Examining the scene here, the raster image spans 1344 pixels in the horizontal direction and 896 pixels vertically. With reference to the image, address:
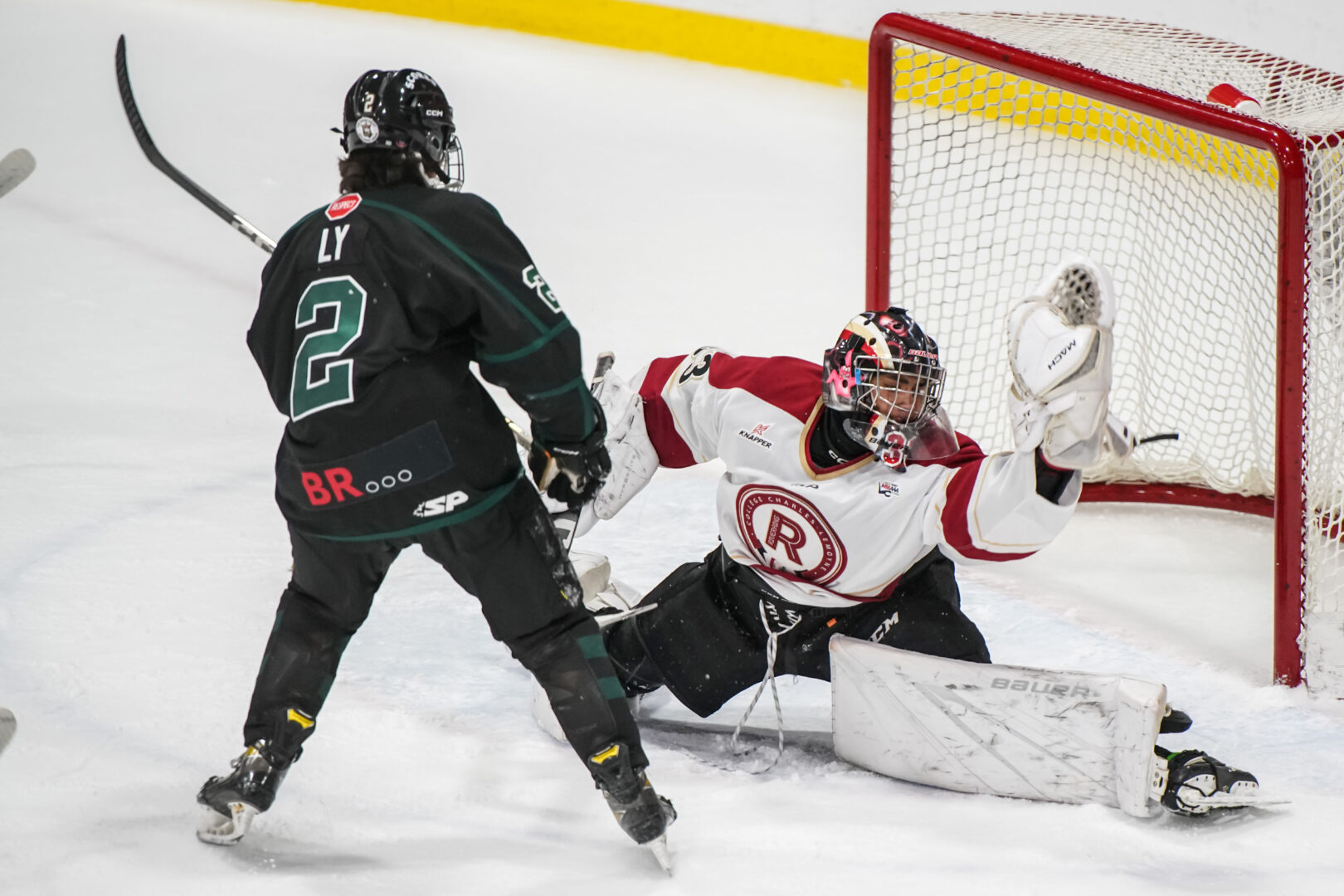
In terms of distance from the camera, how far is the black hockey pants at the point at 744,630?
90.1 inches

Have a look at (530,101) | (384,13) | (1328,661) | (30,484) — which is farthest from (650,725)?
(384,13)

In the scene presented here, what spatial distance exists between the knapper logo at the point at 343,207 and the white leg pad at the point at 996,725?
98cm

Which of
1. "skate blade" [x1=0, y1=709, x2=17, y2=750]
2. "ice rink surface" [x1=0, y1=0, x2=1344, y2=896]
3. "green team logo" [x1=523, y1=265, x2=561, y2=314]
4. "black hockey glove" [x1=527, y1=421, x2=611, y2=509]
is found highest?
"green team logo" [x1=523, y1=265, x2=561, y2=314]

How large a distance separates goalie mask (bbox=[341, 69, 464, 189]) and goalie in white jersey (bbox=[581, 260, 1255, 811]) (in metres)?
0.65

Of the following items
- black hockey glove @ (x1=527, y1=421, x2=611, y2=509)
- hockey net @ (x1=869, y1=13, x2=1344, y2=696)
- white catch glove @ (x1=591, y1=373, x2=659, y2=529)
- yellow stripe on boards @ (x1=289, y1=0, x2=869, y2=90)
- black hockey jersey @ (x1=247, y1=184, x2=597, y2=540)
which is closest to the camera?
black hockey jersey @ (x1=247, y1=184, x2=597, y2=540)

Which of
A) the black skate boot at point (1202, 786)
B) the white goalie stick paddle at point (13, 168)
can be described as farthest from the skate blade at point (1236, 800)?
the white goalie stick paddle at point (13, 168)

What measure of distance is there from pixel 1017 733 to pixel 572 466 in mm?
775

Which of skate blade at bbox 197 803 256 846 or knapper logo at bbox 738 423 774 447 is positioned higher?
knapper logo at bbox 738 423 774 447

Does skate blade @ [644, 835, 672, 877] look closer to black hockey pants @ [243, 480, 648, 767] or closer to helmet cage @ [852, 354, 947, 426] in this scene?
black hockey pants @ [243, 480, 648, 767]

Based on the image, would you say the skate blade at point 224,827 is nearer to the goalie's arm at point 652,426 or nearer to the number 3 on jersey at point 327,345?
the number 3 on jersey at point 327,345

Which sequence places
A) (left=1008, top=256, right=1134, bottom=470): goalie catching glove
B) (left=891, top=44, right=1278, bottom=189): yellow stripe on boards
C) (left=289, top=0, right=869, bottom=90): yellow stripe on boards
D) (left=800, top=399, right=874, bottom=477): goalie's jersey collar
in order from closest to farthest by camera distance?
(left=1008, top=256, right=1134, bottom=470): goalie catching glove, (left=800, top=399, right=874, bottom=477): goalie's jersey collar, (left=891, top=44, right=1278, bottom=189): yellow stripe on boards, (left=289, top=0, right=869, bottom=90): yellow stripe on boards

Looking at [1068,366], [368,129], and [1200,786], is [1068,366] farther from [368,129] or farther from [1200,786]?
[368,129]

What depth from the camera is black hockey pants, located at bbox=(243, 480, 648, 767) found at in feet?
6.25

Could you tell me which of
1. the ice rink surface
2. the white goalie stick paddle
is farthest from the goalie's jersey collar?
the white goalie stick paddle
